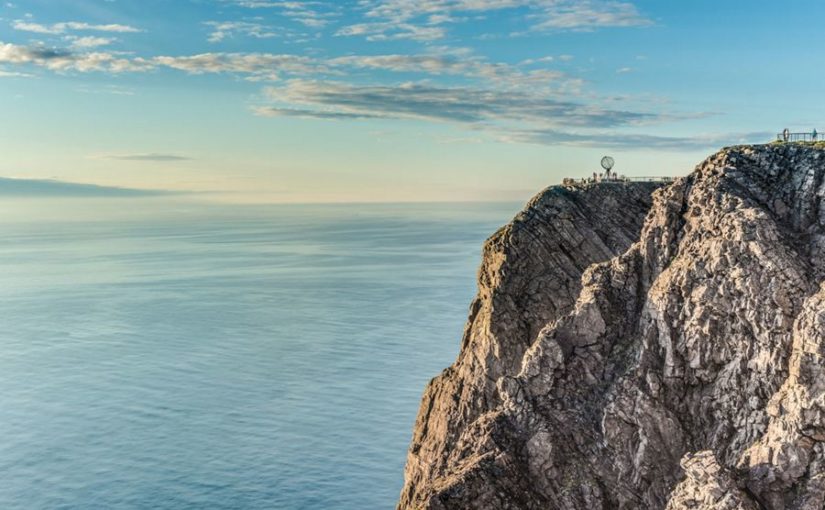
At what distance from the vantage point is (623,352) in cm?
4809

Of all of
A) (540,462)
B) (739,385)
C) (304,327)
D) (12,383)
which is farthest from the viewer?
(304,327)

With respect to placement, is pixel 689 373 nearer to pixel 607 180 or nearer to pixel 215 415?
pixel 607 180

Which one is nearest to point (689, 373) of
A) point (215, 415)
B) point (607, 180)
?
point (607, 180)

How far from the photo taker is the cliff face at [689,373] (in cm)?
3947

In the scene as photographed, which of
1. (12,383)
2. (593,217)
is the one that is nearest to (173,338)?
(12,383)

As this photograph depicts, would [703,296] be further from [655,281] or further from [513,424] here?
[513,424]

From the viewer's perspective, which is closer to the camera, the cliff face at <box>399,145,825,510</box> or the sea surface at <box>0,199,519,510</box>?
the cliff face at <box>399,145,825,510</box>

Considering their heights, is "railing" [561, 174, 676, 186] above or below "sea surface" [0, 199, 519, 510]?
above

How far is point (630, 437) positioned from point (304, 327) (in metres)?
155

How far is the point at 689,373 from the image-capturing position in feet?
148

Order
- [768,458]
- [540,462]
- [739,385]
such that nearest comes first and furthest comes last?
1. [768,458]
2. [739,385]
3. [540,462]

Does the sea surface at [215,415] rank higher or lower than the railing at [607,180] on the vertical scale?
lower

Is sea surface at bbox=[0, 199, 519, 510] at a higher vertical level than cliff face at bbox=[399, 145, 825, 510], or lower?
lower

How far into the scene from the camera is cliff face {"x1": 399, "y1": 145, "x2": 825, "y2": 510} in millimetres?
39469
